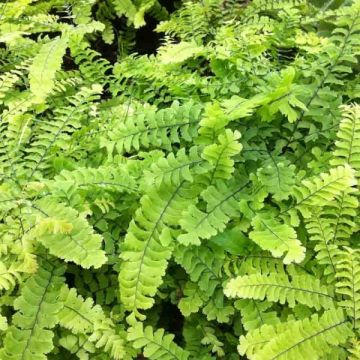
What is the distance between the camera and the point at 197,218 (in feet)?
6.16

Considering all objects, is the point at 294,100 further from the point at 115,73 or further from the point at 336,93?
the point at 115,73

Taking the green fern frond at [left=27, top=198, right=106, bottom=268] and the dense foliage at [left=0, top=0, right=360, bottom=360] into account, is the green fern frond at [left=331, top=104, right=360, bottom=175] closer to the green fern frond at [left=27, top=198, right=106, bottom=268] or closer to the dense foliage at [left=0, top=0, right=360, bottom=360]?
the dense foliage at [left=0, top=0, right=360, bottom=360]

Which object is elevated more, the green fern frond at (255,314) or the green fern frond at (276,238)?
the green fern frond at (276,238)

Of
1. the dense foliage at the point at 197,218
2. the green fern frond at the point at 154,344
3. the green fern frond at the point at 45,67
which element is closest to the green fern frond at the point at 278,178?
the dense foliage at the point at 197,218

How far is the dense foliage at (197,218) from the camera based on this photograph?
178 centimetres

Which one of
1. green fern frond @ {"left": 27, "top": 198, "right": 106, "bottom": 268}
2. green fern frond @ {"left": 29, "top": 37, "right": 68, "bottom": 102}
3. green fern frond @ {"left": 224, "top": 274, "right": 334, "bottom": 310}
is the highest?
green fern frond @ {"left": 29, "top": 37, "right": 68, "bottom": 102}

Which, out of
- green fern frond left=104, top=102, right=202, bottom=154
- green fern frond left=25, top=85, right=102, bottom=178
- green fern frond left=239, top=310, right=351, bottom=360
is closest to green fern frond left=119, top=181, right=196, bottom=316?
green fern frond left=104, top=102, right=202, bottom=154

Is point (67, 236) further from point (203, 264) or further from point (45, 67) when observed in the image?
point (45, 67)

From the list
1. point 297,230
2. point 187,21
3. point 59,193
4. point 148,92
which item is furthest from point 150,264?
point 187,21

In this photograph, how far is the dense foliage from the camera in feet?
5.84

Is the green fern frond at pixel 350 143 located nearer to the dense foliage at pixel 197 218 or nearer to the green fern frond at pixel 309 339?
the dense foliage at pixel 197 218

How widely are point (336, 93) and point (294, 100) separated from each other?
31 cm


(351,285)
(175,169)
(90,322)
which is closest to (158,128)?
(175,169)

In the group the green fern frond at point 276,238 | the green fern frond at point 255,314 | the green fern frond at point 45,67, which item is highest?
the green fern frond at point 45,67
